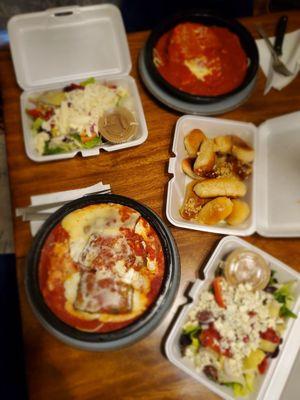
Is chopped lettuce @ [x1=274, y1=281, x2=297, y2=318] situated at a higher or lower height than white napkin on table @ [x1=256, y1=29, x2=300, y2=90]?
lower

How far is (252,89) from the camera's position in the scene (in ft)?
6.97

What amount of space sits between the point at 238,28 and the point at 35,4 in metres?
1.24

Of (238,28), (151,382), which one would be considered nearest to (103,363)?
(151,382)

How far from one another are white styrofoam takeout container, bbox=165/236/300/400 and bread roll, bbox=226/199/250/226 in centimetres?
10

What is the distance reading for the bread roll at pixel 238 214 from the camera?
187cm

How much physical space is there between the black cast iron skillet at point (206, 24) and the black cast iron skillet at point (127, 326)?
63cm

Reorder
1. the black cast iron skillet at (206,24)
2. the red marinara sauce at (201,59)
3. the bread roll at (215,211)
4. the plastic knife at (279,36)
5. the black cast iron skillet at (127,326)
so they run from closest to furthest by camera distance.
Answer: the black cast iron skillet at (127,326), the bread roll at (215,211), the black cast iron skillet at (206,24), the red marinara sauce at (201,59), the plastic knife at (279,36)

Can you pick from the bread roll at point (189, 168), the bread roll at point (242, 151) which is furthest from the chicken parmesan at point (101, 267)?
the bread roll at point (242, 151)

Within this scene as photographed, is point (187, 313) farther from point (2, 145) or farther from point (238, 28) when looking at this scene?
point (2, 145)

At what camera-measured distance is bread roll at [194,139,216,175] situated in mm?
1937

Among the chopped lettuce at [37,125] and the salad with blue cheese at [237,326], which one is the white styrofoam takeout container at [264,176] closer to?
the salad with blue cheese at [237,326]

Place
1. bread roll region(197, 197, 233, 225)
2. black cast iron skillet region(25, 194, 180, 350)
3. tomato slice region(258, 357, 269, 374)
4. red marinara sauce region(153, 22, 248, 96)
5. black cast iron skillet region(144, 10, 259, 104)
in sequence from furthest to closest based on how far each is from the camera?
red marinara sauce region(153, 22, 248, 96), black cast iron skillet region(144, 10, 259, 104), bread roll region(197, 197, 233, 225), tomato slice region(258, 357, 269, 374), black cast iron skillet region(25, 194, 180, 350)

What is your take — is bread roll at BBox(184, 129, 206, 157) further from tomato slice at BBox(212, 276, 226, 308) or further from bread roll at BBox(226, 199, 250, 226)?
tomato slice at BBox(212, 276, 226, 308)

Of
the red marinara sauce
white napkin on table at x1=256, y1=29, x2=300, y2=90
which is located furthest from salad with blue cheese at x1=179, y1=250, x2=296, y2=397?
white napkin on table at x1=256, y1=29, x2=300, y2=90
